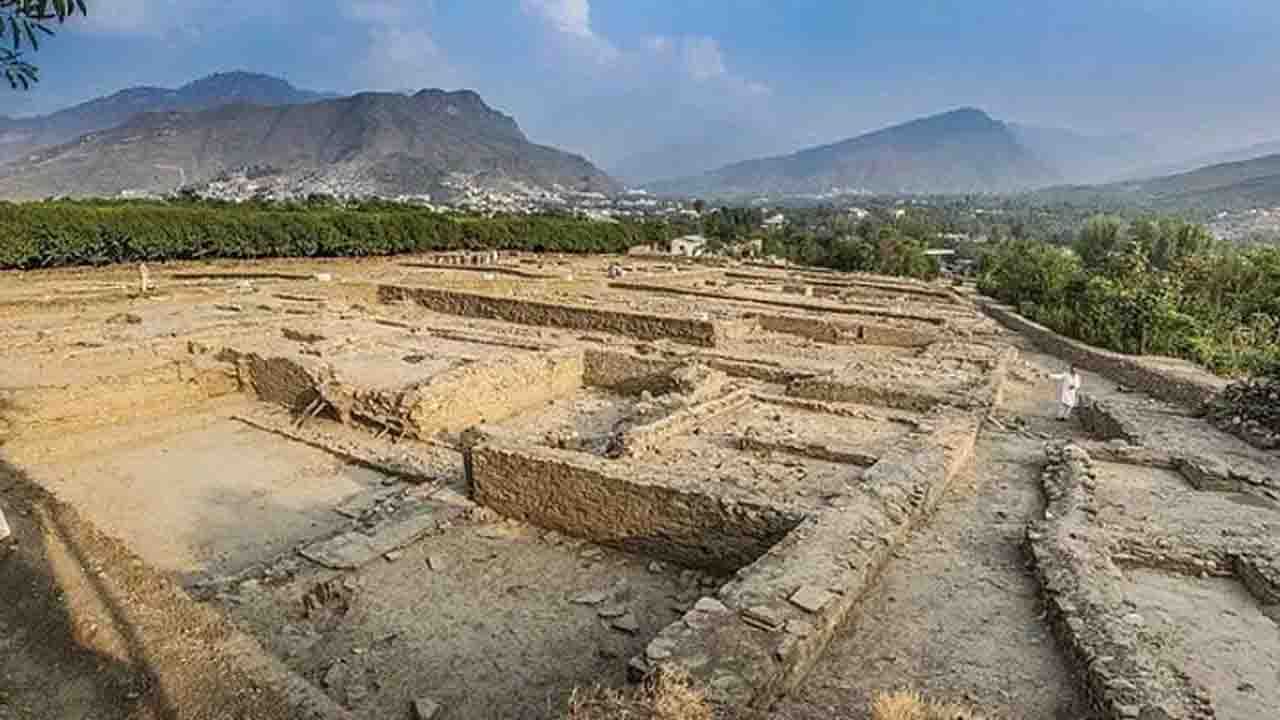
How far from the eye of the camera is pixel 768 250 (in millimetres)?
67875

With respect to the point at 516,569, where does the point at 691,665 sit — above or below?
above

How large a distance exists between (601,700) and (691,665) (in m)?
0.60

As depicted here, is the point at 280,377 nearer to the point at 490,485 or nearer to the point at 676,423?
the point at 490,485

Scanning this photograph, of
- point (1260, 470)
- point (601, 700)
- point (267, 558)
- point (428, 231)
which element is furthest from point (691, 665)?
point (428, 231)

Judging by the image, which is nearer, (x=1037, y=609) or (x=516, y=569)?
(x=1037, y=609)

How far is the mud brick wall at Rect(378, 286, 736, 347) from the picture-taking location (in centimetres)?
1936

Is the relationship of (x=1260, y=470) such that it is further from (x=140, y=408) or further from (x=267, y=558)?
(x=140, y=408)

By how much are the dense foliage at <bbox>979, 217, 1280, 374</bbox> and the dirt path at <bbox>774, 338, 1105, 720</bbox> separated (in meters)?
8.99

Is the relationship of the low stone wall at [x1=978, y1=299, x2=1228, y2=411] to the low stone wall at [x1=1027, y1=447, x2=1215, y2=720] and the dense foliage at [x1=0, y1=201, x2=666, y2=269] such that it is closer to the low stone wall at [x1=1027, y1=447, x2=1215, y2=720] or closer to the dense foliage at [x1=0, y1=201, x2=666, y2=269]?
Result: the low stone wall at [x1=1027, y1=447, x2=1215, y2=720]

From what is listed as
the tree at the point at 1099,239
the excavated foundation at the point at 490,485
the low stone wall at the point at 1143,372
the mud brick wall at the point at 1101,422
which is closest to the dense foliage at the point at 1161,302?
the low stone wall at the point at 1143,372

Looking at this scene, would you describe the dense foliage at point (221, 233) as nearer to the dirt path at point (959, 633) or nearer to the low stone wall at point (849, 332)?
the low stone wall at point (849, 332)

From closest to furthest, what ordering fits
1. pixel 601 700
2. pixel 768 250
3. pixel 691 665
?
1. pixel 601 700
2. pixel 691 665
3. pixel 768 250

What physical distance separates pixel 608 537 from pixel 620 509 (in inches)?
14.6

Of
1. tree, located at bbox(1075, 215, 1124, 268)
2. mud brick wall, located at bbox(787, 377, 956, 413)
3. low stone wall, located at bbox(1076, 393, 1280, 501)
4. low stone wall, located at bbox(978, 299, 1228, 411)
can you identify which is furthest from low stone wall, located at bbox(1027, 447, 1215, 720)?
tree, located at bbox(1075, 215, 1124, 268)
